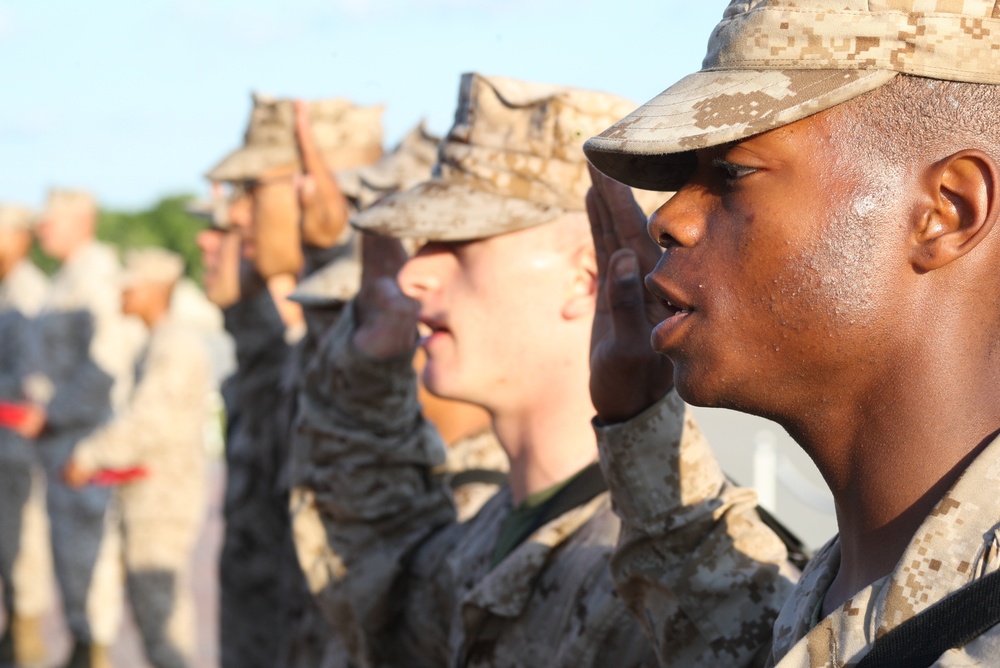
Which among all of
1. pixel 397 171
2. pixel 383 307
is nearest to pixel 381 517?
pixel 383 307

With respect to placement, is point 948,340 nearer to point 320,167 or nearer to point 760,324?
point 760,324

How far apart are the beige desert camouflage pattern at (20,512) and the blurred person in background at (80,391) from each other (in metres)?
0.29

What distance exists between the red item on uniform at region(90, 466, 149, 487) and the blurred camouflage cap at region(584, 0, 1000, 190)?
7.04 meters

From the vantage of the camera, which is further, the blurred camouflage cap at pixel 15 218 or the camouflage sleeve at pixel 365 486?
the blurred camouflage cap at pixel 15 218

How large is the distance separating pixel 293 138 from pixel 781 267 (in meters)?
5.24

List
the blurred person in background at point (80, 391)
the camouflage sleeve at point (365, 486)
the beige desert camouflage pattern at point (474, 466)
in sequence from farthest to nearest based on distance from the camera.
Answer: the blurred person in background at point (80, 391), the beige desert camouflage pattern at point (474, 466), the camouflage sleeve at point (365, 486)

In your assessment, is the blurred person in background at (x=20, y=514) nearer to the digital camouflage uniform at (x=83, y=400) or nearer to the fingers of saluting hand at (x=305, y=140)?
the digital camouflage uniform at (x=83, y=400)

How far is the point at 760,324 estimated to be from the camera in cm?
170

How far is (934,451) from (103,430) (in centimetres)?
737

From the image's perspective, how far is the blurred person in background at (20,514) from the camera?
9.27m

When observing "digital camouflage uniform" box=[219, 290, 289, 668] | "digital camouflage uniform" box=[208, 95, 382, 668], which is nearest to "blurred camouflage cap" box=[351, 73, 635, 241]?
"digital camouflage uniform" box=[208, 95, 382, 668]

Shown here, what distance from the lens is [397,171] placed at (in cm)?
570

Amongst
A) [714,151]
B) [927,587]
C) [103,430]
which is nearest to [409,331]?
[714,151]

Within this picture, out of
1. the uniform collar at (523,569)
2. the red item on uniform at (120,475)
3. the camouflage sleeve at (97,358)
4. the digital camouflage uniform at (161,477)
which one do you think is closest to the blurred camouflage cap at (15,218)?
the camouflage sleeve at (97,358)
